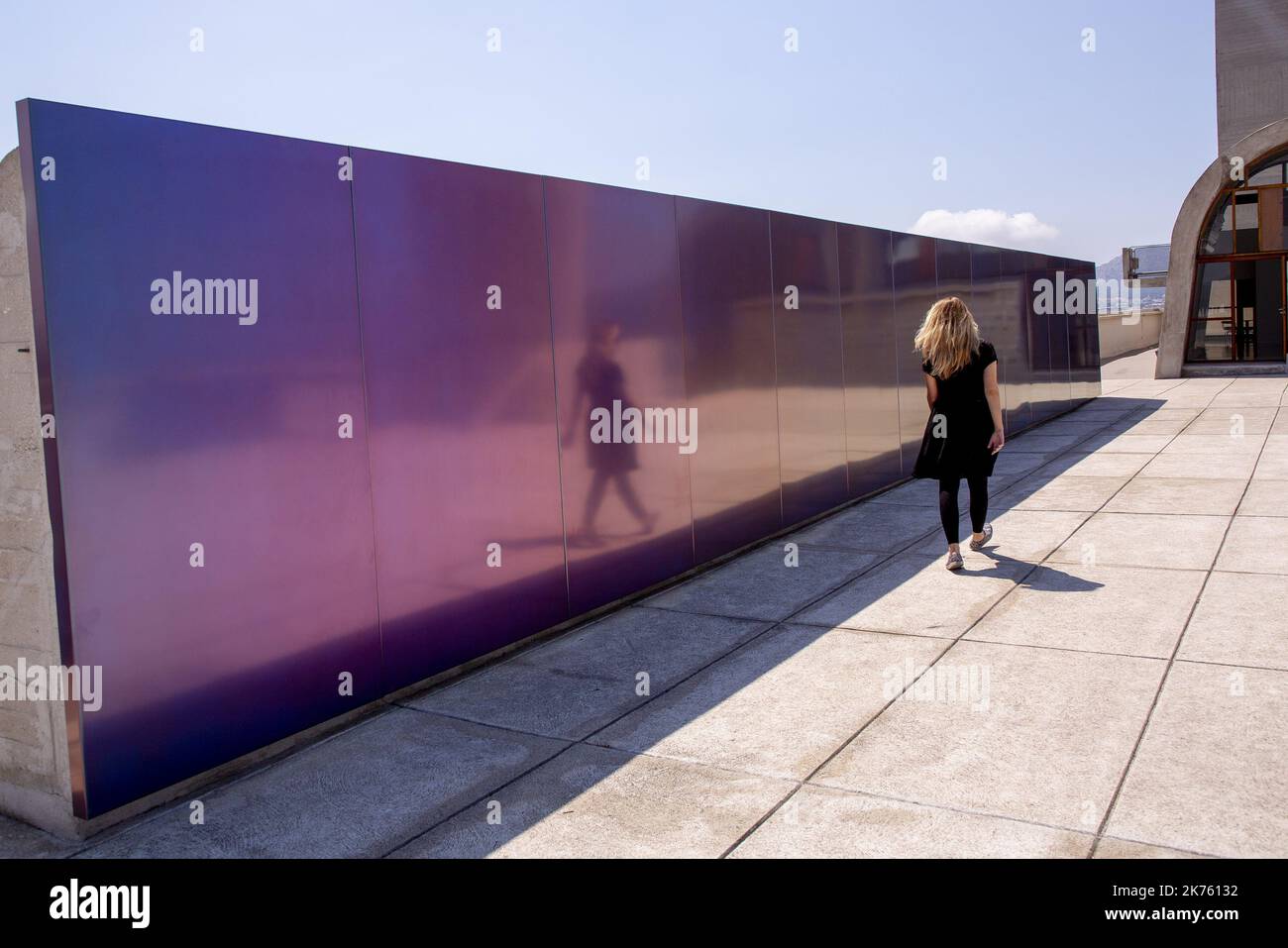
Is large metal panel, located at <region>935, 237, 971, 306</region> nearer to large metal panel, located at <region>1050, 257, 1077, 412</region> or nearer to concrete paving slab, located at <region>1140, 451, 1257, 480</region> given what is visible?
concrete paving slab, located at <region>1140, 451, 1257, 480</region>

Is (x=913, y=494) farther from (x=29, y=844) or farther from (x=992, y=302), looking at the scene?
(x=29, y=844)

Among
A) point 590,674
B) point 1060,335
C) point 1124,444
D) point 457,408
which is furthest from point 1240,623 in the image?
point 1060,335

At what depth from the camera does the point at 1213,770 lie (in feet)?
12.8

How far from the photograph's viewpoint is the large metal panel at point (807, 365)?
891 cm

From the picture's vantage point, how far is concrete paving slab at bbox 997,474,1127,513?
9250 mm

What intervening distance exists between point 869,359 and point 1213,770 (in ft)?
22.8

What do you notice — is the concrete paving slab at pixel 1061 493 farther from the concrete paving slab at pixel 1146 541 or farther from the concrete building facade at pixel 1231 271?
the concrete building facade at pixel 1231 271

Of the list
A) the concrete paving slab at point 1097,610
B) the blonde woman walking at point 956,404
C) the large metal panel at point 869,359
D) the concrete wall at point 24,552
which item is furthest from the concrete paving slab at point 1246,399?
the concrete wall at point 24,552

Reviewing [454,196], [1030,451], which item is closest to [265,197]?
[454,196]

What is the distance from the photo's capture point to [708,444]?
7.87m

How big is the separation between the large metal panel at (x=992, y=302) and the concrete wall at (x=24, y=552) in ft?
37.1
